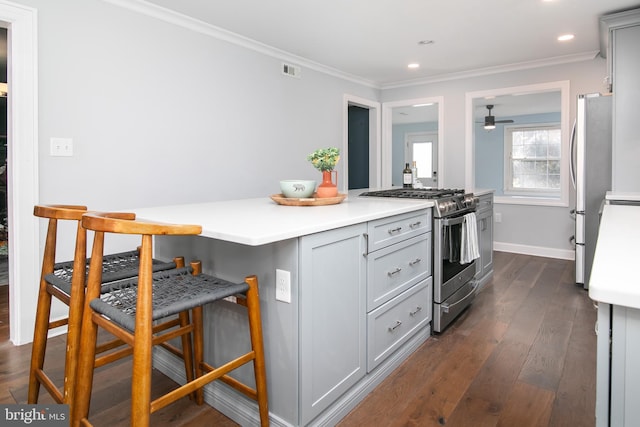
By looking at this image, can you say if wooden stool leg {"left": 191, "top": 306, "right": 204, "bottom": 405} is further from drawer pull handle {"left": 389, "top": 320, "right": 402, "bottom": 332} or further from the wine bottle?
the wine bottle

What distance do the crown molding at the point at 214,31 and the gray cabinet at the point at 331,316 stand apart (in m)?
2.43

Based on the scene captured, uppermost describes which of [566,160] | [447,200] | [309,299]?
[566,160]

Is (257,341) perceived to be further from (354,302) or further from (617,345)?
(617,345)

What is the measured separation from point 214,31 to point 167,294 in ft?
9.28

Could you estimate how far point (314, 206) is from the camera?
223cm

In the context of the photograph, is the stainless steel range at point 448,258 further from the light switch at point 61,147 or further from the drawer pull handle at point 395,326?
the light switch at point 61,147

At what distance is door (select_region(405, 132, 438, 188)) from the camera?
963 cm

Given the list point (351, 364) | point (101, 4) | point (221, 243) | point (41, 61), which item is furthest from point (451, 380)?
point (101, 4)

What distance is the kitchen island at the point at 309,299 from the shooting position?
154cm

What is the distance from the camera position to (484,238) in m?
3.69

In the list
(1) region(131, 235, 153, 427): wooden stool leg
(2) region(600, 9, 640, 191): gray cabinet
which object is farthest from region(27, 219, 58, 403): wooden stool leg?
(2) region(600, 9, 640, 191): gray cabinet

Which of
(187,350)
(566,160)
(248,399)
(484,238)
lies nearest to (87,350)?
(187,350)

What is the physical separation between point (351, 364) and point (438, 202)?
1.22 metres

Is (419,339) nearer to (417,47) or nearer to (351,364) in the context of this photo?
(351,364)
